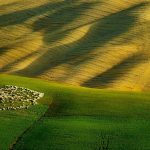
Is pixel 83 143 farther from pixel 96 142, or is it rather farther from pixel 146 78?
pixel 146 78

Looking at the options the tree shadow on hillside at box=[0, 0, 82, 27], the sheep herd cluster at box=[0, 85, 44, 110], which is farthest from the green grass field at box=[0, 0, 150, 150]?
the sheep herd cluster at box=[0, 85, 44, 110]

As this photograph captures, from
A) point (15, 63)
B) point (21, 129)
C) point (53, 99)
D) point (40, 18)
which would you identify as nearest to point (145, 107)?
point (53, 99)

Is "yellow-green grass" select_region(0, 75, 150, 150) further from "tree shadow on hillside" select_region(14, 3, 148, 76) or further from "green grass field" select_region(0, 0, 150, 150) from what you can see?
"tree shadow on hillside" select_region(14, 3, 148, 76)

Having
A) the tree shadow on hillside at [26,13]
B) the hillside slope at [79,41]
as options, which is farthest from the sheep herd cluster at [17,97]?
the tree shadow on hillside at [26,13]

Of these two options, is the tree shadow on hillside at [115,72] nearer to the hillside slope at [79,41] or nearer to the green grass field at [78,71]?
the hillside slope at [79,41]

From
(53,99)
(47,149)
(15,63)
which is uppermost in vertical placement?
(47,149)

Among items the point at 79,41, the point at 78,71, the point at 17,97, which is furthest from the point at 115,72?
the point at 17,97
